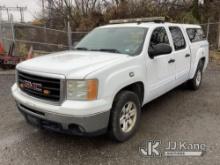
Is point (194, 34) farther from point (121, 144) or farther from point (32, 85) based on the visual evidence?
point (32, 85)

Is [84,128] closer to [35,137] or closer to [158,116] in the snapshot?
[35,137]

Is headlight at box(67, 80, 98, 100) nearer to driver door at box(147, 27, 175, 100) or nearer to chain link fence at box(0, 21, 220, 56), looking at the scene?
driver door at box(147, 27, 175, 100)

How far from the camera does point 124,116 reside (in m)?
3.48

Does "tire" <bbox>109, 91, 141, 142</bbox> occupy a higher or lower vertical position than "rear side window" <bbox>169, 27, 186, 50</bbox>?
lower

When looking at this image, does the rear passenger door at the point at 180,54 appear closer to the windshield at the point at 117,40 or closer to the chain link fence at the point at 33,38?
the windshield at the point at 117,40

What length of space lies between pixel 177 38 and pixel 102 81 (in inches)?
111

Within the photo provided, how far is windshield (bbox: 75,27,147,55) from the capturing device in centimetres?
388

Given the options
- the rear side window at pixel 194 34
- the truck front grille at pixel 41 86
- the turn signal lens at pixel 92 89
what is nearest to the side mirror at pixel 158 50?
the turn signal lens at pixel 92 89

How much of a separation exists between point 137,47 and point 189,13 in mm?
13737

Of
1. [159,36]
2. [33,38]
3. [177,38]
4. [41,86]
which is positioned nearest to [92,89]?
[41,86]

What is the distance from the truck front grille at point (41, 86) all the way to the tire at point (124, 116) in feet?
2.74

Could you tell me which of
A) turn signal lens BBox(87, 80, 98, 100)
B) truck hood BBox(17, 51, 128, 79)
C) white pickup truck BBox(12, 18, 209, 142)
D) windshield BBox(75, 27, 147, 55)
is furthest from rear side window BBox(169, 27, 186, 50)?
turn signal lens BBox(87, 80, 98, 100)

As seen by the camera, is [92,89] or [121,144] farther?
[121,144]

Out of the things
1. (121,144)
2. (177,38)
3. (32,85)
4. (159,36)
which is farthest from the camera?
(177,38)
